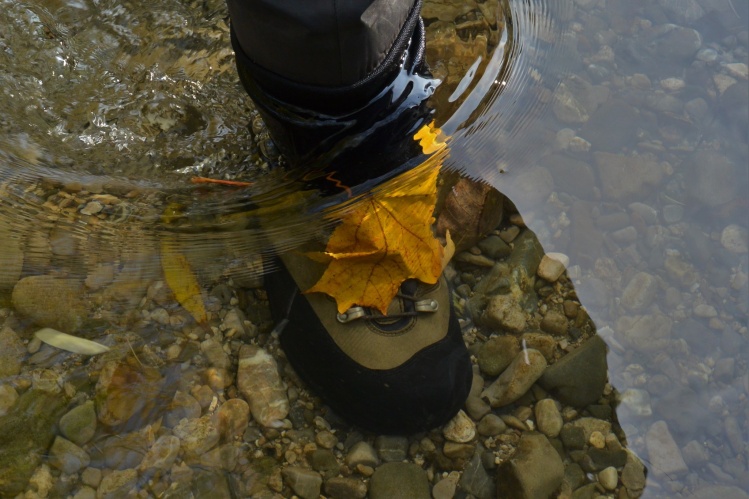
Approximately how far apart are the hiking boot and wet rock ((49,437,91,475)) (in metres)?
0.51

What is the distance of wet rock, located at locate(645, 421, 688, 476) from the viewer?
165cm

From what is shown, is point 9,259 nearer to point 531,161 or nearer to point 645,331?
point 531,161

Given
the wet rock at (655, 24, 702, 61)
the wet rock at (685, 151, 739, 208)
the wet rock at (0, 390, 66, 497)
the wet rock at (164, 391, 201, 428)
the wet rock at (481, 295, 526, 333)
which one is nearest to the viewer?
the wet rock at (0, 390, 66, 497)

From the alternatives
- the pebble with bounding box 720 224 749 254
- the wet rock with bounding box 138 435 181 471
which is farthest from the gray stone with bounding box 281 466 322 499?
the pebble with bounding box 720 224 749 254

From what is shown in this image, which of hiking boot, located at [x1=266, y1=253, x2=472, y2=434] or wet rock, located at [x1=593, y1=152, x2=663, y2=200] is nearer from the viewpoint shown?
hiking boot, located at [x1=266, y1=253, x2=472, y2=434]

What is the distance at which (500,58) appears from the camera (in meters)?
2.11

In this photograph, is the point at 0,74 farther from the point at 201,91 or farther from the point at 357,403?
the point at 357,403

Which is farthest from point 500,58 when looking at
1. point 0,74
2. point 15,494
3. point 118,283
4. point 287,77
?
point 15,494

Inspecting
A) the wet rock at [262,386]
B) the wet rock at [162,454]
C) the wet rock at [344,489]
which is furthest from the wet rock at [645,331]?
the wet rock at [162,454]

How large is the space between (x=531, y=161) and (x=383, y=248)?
0.57 metres

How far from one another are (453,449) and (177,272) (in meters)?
0.82

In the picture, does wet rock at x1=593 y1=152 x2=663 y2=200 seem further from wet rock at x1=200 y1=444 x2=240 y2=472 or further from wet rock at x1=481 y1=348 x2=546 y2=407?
wet rock at x1=200 y1=444 x2=240 y2=472

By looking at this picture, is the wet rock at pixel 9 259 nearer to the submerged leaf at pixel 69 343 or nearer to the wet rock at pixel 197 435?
the submerged leaf at pixel 69 343

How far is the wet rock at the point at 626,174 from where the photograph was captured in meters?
2.03
